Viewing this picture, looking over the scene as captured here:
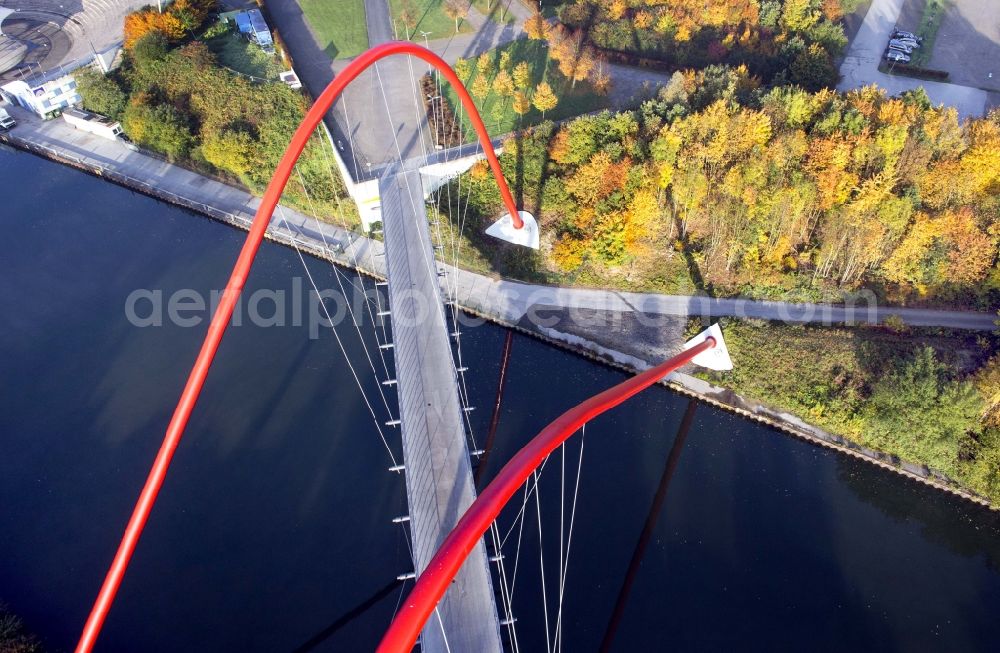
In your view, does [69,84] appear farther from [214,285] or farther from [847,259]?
[847,259]

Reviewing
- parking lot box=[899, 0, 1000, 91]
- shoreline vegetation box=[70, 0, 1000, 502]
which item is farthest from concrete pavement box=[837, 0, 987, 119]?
shoreline vegetation box=[70, 0, 1000, 502]

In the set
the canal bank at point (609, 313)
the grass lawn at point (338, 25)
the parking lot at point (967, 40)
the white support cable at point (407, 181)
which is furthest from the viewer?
the grass lawn at point (338, 25)

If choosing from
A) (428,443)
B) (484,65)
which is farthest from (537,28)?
(428,443)

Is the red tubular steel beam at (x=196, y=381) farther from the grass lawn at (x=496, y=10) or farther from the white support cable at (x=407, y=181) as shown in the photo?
the grass lawn at (x=496, y=10)

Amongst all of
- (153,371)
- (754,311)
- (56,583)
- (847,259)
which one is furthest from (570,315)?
(56,583)

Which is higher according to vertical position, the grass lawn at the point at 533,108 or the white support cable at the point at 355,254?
the grass lawn at the point at 533,108

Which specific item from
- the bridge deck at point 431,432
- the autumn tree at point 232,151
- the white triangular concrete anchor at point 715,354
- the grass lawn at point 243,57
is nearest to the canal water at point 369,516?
the white triangular concrete anchor at point 715,354
